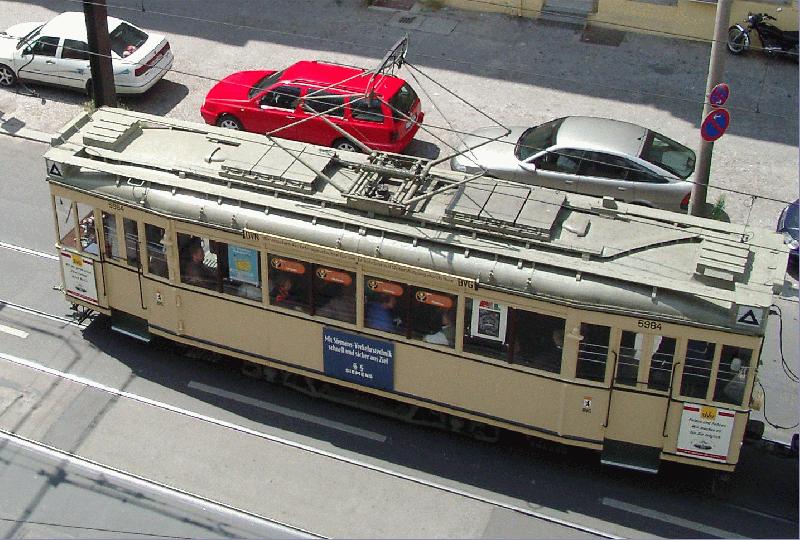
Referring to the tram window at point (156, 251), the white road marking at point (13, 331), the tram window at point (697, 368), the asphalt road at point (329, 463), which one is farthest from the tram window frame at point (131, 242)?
the tram window at point (697, 368)

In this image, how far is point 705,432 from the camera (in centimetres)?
1170

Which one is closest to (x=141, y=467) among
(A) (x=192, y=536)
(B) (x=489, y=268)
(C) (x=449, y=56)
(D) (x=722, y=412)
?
(A) (x=192, y=536)

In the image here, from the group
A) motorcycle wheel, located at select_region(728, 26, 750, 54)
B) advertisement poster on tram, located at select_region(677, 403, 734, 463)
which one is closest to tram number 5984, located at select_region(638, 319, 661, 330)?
advertisement poster on tram, located at select_region(677, 403, 734, 463)

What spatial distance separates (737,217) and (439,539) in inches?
341

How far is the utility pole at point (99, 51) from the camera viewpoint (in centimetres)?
1762

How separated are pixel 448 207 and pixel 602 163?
5.62m

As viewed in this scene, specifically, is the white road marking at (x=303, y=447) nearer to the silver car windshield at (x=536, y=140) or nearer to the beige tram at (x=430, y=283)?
the beige tram at (x=430, y=283)

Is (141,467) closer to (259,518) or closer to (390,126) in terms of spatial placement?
(259,518)

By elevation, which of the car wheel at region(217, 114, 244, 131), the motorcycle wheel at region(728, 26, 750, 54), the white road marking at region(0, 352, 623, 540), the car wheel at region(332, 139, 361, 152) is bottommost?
the white road marking at region(0, 352, 623, 540)

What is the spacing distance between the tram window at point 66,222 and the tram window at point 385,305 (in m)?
4.29

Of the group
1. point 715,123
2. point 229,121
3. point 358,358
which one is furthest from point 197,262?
point 715,123

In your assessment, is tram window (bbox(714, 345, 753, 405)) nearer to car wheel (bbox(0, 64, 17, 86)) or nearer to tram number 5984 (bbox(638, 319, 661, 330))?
tram number 5984 (bbox(638, 319, 661, 330))

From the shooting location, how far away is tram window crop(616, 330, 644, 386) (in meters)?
11.5

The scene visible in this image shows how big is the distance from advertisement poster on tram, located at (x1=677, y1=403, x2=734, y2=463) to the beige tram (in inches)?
0.8
